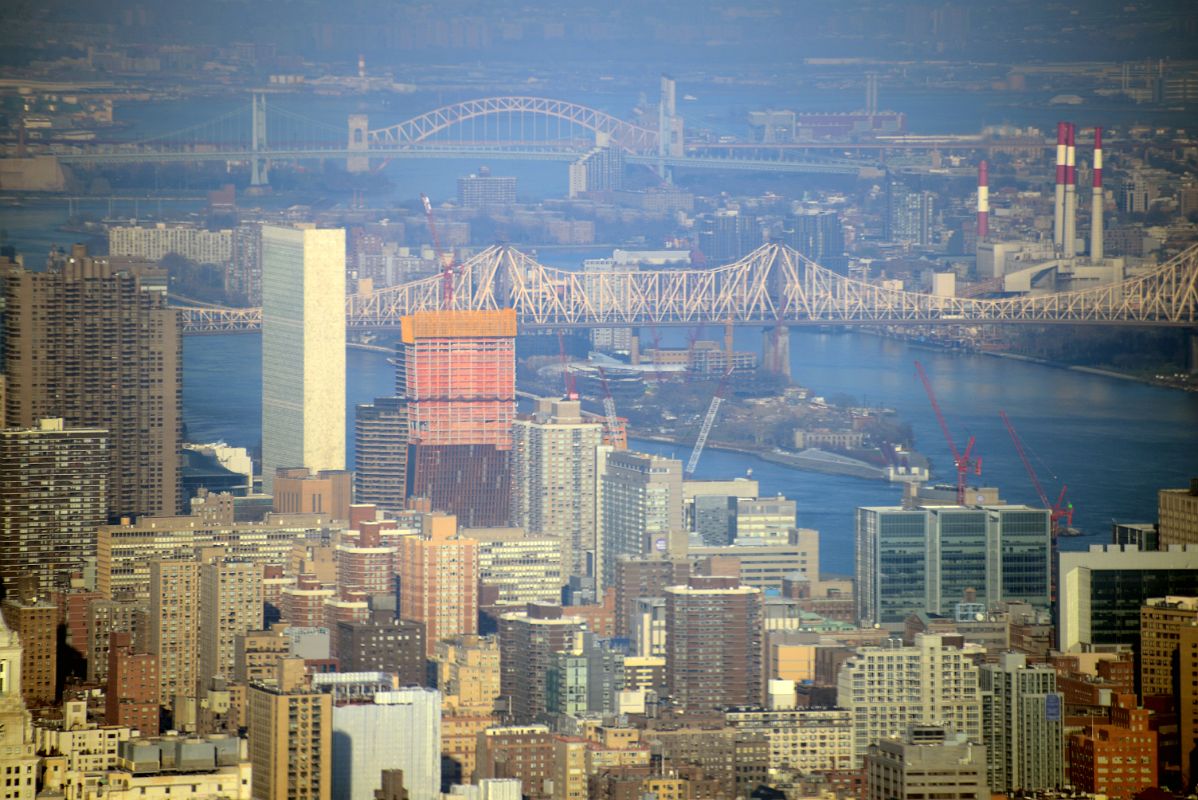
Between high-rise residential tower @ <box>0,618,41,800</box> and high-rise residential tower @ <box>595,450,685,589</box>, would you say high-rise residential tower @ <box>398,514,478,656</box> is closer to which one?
high-rise residential tower @ <box>595,450,685,589</box>

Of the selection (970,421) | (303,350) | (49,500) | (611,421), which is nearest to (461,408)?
(611,421)

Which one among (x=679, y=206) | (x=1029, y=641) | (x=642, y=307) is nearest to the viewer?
(x=1029, y=641)

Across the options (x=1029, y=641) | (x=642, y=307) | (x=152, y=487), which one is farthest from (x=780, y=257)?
(x=1029, y=641)

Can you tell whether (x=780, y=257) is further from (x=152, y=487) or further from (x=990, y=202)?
(x=152, y=487)

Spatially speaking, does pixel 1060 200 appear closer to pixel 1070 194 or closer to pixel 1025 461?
pixel 1070 194

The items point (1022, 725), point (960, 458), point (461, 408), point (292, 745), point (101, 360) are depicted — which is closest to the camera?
point (292, 745)

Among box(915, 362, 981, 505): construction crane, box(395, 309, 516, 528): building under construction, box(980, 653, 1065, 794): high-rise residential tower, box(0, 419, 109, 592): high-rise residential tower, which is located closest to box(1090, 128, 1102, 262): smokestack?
box(915, 362, 981, 505): construction crane

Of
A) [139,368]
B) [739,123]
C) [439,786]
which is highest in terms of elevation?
[739,123]
